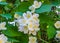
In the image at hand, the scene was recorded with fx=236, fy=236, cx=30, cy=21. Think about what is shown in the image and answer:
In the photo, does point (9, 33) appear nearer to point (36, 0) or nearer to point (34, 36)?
point (34, 36)

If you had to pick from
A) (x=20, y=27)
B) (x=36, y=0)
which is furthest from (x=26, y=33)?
(x=36, y=0)

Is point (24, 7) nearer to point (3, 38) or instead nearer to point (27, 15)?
point (27, 15)

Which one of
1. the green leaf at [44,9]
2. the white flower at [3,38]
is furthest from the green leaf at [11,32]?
the green leaf at [44,9]

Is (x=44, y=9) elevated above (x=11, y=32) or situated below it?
above

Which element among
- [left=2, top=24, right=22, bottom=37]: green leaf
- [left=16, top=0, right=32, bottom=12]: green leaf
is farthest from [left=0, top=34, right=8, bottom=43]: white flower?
[left=16, top=0, right=32, bottom=12]: green leaf

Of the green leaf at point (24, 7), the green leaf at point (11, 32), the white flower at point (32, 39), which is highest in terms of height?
the green leaf at point (24, 7)

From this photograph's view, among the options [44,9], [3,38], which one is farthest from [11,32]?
[44,9]

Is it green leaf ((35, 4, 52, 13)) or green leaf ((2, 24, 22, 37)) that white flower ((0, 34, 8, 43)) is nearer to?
green leaf ((2, 24, 22, 37))

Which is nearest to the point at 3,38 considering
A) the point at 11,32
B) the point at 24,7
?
the point at 11,32

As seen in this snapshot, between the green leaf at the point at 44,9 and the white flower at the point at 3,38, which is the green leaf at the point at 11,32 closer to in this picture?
the white flower at the point at 3,38

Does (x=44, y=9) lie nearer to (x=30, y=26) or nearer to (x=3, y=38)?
(x=30, y=26)

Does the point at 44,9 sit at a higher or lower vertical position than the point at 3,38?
higher

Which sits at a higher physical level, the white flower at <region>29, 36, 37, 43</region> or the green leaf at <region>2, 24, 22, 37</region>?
the green leaf at <region>2, 24, 22, 37</region>
